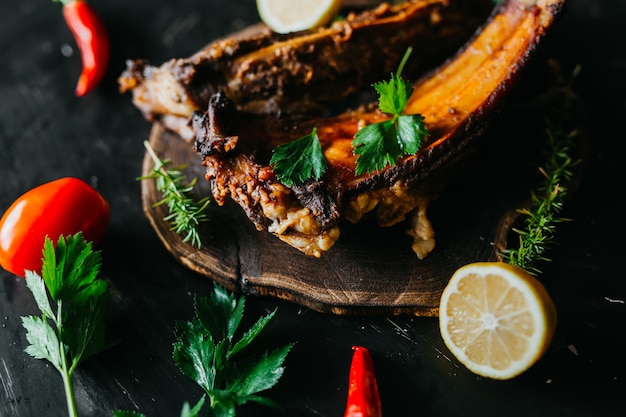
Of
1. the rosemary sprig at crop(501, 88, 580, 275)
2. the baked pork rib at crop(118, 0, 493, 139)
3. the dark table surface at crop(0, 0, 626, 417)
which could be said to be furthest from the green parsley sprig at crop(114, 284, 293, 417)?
the rosemary sprig at crop(501, 88, 580, 275)

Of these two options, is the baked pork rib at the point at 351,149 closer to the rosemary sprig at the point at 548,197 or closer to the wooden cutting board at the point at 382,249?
the wooden cutting board at the point at 382,249

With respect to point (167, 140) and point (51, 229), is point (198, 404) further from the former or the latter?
point (167, 140)

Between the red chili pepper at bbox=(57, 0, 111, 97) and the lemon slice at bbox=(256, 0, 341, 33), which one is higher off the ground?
the red chili pepper at bbox=(57, 0, 111, 97)

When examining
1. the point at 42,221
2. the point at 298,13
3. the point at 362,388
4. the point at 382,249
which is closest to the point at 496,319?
the point at 362,388

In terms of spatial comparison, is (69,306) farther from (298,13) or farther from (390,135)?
(298,13)

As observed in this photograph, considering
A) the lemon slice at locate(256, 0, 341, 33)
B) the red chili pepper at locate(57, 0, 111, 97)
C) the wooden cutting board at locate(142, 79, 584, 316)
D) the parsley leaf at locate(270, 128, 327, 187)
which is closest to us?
the parsley leaf at locate(270, 128, 327, 187)

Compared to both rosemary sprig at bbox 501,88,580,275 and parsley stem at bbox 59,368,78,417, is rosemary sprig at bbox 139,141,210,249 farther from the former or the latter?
rosemary sprig at bbox 501,88,580,275

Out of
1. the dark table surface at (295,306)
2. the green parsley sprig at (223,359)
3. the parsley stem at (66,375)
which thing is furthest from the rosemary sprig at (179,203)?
the parsley stem at (66,375)
